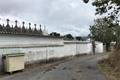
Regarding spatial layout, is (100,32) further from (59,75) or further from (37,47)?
(59,75)

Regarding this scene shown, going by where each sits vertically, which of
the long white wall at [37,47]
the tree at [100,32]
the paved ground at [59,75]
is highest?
the tree at [100,32]

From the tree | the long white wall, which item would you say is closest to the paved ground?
the long white wall

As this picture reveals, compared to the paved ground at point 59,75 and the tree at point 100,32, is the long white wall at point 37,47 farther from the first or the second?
the tree at point 100,32

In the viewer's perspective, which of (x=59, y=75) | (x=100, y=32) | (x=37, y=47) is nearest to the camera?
(x=59, y=75)

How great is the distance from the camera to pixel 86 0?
23359 mm

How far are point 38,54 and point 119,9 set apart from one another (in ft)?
39.5

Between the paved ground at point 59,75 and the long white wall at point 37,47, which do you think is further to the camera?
the long white wall at point 37,47

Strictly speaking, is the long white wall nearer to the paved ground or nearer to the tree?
the paved ground

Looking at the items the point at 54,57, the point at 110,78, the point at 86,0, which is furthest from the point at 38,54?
the point at 110,78

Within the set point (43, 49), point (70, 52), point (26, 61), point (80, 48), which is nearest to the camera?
point (26, 61)

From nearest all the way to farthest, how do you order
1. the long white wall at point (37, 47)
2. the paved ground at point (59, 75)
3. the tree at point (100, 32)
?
the paved ground at point (59, 75) < the long white wall at point (37, 47) < the tree at point (100, 32)

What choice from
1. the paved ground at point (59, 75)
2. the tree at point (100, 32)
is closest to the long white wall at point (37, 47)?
the paved ground at point (59, 75)

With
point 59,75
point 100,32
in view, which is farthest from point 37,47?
point 100,32

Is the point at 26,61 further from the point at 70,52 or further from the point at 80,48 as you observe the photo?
the point at 80,48
